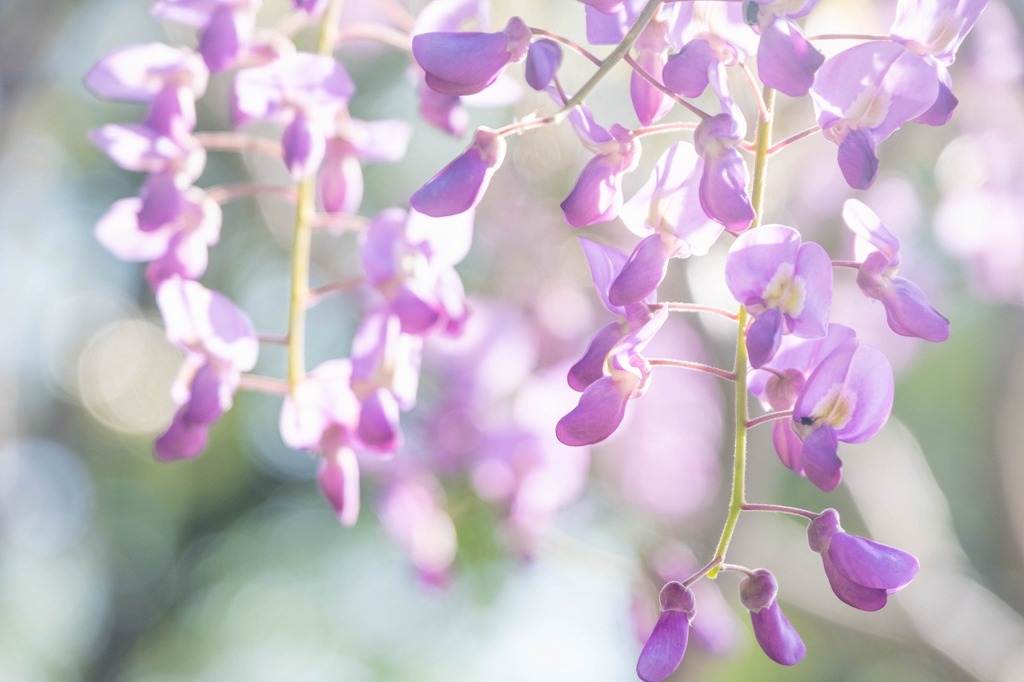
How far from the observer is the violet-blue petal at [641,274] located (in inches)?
31.5

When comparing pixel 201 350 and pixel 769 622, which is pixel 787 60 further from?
pixel 201 350

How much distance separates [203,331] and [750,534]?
4.96 feet

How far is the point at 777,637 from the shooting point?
800 millimetres

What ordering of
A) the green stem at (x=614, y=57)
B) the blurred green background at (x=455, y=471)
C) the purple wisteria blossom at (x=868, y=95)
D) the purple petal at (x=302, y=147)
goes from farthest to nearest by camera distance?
the blurred green background at (x=455, y=471)
the purple petal at (x=302, y=147)
the purple wisteria blossom at (x=868, y=95)
the green stem at (x=614, y=57)

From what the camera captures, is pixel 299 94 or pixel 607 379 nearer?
pixel 607 379

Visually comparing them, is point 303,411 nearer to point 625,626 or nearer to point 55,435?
point 625,626

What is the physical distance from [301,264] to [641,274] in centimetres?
47

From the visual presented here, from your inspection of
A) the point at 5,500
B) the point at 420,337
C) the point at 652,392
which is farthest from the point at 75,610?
the point at 420,337

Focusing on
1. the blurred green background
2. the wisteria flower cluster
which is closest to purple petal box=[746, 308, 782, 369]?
the wisteria flower cluster

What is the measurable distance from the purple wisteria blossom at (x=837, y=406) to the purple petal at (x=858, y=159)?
0.41 feet

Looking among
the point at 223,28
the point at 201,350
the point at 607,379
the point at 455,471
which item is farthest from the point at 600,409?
the point at 455,471

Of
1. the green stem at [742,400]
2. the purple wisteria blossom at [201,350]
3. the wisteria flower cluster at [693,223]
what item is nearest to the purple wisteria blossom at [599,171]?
the wisteria flower cluster at [693,223]

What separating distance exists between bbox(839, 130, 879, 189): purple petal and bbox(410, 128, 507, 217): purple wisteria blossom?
27cm

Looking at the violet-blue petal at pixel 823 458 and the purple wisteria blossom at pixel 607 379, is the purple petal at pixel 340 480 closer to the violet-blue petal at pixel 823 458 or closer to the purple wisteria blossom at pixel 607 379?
the purple wisteria blossom at pixel 607 379
